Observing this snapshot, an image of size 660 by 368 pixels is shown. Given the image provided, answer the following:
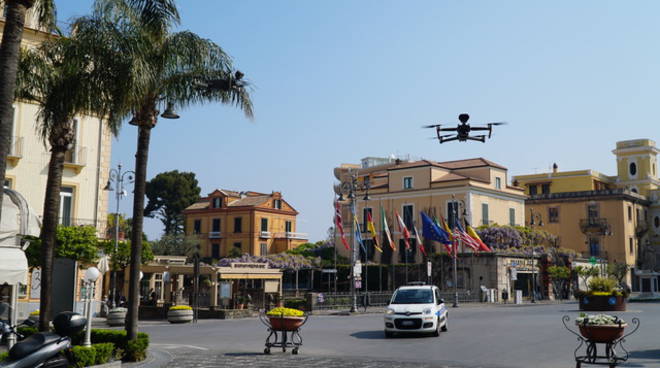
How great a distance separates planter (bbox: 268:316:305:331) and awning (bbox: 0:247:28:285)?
5.80 m

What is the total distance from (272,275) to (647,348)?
25.2 meters

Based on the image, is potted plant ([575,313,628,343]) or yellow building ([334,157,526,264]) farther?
→ yellow building ([334,157,526,264])

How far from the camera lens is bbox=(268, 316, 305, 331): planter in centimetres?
1608

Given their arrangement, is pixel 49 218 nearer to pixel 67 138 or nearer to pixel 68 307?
pixel 67 138

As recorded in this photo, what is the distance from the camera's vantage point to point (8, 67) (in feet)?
32.3

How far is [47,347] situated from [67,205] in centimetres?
2459

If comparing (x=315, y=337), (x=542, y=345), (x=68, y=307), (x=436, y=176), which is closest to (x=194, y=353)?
(x=68, y=307)

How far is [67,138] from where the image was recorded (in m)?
15.2

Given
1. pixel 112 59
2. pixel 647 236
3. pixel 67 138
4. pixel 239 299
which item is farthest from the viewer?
pixel 647 236

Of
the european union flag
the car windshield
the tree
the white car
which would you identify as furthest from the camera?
the tree

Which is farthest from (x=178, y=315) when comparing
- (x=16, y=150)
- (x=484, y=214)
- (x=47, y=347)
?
(x=484, y=214)

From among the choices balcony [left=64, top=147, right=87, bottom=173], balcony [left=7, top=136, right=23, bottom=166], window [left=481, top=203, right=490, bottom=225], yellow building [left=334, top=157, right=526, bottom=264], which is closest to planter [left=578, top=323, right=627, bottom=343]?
balcony [left=64, top=147, right=87, bottom=173]

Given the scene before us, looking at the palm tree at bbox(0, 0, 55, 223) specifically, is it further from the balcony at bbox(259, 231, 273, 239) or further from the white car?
the balcony at bbox(259, 231, 273, 239)

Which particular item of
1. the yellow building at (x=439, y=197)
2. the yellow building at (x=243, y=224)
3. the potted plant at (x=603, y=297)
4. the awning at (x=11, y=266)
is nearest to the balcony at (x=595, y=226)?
the yellow building at (x=439, y=197)
